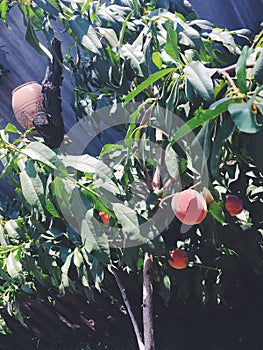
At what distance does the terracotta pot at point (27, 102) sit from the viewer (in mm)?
3107

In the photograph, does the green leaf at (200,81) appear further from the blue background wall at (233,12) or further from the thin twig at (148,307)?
the blue background wall at (233,12)

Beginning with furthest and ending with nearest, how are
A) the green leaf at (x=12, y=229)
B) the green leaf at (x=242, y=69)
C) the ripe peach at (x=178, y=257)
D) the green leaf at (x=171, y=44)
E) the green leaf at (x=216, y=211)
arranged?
the green leaf at (x=12, y=229) < the ripe peach at (x=178, y=257) < the green leaf at (x=216, y=211) < the green leaf at (x=171, y=44) < the green leaf at (x=242, y=69)

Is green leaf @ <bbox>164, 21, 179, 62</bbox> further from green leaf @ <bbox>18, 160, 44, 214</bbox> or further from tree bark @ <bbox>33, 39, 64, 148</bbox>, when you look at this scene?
tree bark @ <bbox>33, 39, 64, 148</bbox>

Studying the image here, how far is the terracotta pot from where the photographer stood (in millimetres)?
3107

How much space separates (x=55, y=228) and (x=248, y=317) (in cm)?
107

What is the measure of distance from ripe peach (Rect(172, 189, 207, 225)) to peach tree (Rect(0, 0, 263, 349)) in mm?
43

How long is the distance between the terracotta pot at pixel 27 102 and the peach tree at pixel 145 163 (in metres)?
0.76

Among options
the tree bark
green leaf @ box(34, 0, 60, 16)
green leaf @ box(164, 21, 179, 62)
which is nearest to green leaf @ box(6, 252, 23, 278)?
the tree bark

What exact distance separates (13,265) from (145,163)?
2.08ft

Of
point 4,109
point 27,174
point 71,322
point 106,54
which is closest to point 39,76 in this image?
point 4,109

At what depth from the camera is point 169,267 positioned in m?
2.07

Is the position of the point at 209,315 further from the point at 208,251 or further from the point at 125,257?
the point at 125,257

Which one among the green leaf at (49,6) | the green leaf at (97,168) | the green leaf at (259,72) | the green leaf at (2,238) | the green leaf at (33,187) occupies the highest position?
the green leaf at (49,6)

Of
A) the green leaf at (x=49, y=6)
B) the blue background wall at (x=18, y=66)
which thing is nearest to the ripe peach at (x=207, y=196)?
the green leaf at (x=49, y=6)
